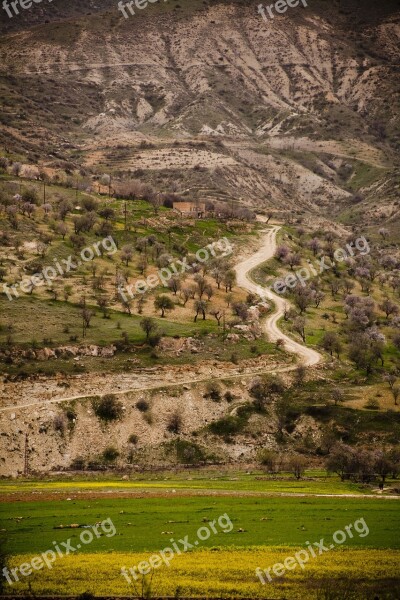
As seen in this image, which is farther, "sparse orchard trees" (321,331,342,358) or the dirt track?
"sparse orchard trees" (321,331,342,358)

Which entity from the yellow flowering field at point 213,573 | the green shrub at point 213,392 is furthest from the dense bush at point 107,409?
the yellow flowering field at point 213,573

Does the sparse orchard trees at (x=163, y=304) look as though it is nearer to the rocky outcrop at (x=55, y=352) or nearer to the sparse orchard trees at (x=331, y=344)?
the rocky outcrop at (x=55, y=352)

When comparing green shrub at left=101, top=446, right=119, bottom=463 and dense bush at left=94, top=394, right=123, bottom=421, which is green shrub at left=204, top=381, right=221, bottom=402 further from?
green shrub at left=101, top=446, right=119, bottom=463

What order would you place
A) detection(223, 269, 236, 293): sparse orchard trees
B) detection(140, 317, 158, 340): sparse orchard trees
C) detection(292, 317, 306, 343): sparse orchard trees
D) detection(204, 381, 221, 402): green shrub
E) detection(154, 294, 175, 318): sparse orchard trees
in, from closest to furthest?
detection(204, 381, 221, 402): green shrub
detection(140, 317, 158, 340): sparse orchard trees
detection(154, 294, 175, 318): sparse orchard trees
detection(292, 317, 306, 343): sparse orchard trees
detection(223, 269, 236, 293): sparse orchard trees

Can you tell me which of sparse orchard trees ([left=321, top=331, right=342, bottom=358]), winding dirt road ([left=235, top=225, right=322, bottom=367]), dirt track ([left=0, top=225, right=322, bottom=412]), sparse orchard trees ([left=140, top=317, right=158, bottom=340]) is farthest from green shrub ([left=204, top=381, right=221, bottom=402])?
sparse orchard trees ([left=321, top=331, right=342, bottom=358])

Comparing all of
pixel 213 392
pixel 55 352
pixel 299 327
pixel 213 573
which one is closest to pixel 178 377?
pixel 213 392

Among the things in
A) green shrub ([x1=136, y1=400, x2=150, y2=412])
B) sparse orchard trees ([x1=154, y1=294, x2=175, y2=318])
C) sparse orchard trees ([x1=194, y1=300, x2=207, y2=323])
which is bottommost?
green shrub ([x1=136, y1=400, x2=150, y2=412])

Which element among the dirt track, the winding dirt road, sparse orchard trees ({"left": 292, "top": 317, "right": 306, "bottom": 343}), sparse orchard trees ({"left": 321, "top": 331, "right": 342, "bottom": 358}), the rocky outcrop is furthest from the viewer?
sparse orchard trees ({"left": 292, "top": 317, "right": 306, "bottom": 343})

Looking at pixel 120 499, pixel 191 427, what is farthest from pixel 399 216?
pixel 120 499

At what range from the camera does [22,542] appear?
3228cm

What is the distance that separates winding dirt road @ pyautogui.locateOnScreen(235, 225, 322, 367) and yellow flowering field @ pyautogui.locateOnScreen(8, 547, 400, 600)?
50.7 metres

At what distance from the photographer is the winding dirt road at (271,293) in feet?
277

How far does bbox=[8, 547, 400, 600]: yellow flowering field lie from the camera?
1060 inches

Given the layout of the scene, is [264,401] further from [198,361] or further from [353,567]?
[353,567]
